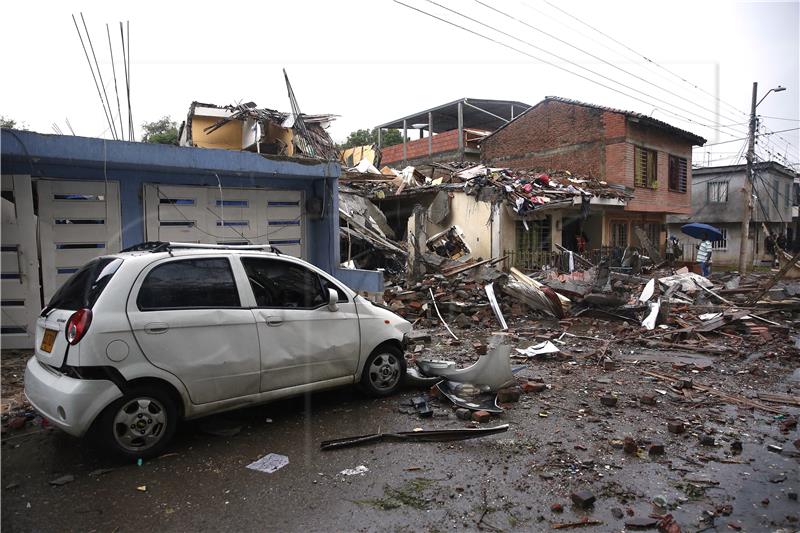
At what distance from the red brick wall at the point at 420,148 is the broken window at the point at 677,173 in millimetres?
10741

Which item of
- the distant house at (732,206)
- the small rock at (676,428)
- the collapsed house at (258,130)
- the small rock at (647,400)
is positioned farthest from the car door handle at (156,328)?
the distant house at (732,206)

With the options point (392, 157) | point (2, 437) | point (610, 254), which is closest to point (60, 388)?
point (2, 437)

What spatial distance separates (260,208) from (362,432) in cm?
580

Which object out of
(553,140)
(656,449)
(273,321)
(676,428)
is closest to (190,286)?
(273,321)

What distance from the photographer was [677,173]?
2525 cm

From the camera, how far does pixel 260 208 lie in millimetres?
9375

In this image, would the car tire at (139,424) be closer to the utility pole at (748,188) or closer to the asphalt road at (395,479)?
the asphalt road at (395,479)

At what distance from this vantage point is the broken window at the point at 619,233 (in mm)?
22102

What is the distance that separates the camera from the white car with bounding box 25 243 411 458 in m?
3.77

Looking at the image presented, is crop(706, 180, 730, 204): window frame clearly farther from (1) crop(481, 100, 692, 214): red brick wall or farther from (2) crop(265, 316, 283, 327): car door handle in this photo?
(2) crop(265, 316, 283, 327): car door handle

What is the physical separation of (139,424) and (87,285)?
1.19 m

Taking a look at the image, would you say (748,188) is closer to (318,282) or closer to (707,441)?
(707,441)

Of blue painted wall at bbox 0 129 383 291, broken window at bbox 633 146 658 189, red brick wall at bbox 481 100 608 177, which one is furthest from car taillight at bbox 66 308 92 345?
broken window at bbox 633 146 658 189

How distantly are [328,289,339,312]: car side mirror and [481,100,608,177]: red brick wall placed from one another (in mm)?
20095
